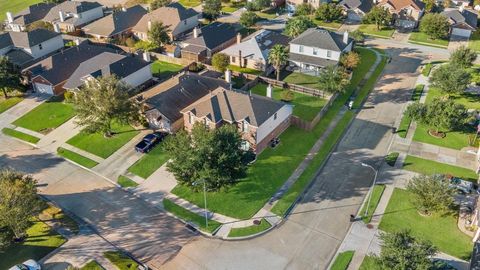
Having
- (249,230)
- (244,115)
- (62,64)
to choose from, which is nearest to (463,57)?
(244,115)

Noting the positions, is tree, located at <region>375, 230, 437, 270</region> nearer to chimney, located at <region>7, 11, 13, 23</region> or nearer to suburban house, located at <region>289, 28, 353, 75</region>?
suburban house, located at <region>289, 28, 353, 75</region>

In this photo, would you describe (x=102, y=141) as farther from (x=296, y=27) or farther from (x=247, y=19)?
(x=247, y=19)

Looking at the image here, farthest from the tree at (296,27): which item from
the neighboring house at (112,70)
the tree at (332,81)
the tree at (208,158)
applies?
the tree at (208,158)

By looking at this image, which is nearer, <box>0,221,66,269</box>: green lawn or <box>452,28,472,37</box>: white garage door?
<box>0,221,66,269</box>: green lawn

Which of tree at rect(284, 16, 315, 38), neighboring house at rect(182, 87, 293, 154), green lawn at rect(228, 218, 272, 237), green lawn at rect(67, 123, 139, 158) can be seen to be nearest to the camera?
green lawn at rect(228, 218, 272, 237)

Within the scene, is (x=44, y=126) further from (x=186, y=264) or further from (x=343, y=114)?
(x=343, y=114)

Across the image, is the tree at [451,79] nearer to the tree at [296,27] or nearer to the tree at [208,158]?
the tree at [296,27]

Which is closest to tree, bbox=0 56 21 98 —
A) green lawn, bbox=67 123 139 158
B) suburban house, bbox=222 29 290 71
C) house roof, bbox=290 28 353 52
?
green lawn, bbox=67 123 139 158
